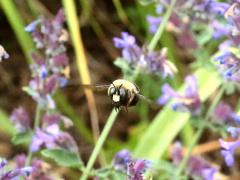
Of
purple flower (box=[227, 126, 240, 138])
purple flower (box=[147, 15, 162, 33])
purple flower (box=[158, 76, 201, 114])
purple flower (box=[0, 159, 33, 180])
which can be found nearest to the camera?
purple flower (box=[0, 159, 33, 180])

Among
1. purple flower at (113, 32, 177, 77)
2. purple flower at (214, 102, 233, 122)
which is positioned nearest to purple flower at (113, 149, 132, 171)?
purple flower at (113, 32, 177, 77)

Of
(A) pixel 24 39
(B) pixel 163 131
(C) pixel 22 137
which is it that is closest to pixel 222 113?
(B) pixel 163 131

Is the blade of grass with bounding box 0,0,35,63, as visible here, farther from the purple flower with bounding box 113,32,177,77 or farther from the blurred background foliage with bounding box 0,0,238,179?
the purple flower with bounding box 113,32,177,77

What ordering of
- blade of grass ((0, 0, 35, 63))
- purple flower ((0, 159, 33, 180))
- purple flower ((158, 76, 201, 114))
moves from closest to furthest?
1. purple flower ((0, 159, 33, 180))
2. purple flower ((158, 76, 201, 114))
3. blade of grass ((0, 0, 35, 63))

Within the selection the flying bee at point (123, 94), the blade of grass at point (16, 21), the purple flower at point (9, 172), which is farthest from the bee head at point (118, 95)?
the blade of grass at point (16, 21)

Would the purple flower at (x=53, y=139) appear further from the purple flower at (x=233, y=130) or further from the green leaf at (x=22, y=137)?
the purple flower at (x=233, y=130)

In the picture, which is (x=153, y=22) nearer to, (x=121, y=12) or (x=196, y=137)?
(x=196, y=137)
